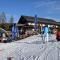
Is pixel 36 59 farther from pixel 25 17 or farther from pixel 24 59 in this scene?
pixel 25 17

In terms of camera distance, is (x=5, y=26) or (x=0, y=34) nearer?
(x=0, y=34)

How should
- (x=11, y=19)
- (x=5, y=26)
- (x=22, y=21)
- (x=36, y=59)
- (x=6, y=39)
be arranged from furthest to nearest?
(x=11, y=19)
(x=22, y=21)
(x=5, y=26)
(x=6, y=39)
(x=36, y=59)

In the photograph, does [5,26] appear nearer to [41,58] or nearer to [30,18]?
[30,18]

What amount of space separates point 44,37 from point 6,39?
17.9 feet

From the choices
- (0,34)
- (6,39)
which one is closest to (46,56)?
(6,39)

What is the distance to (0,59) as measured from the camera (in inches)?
450

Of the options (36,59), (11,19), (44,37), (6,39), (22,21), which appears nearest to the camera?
(36,59)

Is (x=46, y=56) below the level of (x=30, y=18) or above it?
below

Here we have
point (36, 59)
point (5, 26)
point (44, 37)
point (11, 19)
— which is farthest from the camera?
point (11, 19)

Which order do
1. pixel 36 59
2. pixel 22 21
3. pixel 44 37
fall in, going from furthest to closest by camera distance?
pixel 22 21, pixel 44 37, pixel 36 59

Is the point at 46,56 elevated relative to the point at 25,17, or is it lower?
lower

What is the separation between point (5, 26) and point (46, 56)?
113 feet

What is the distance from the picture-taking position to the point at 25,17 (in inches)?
2224

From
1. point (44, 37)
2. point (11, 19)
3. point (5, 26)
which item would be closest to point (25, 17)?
point (5, 26)
